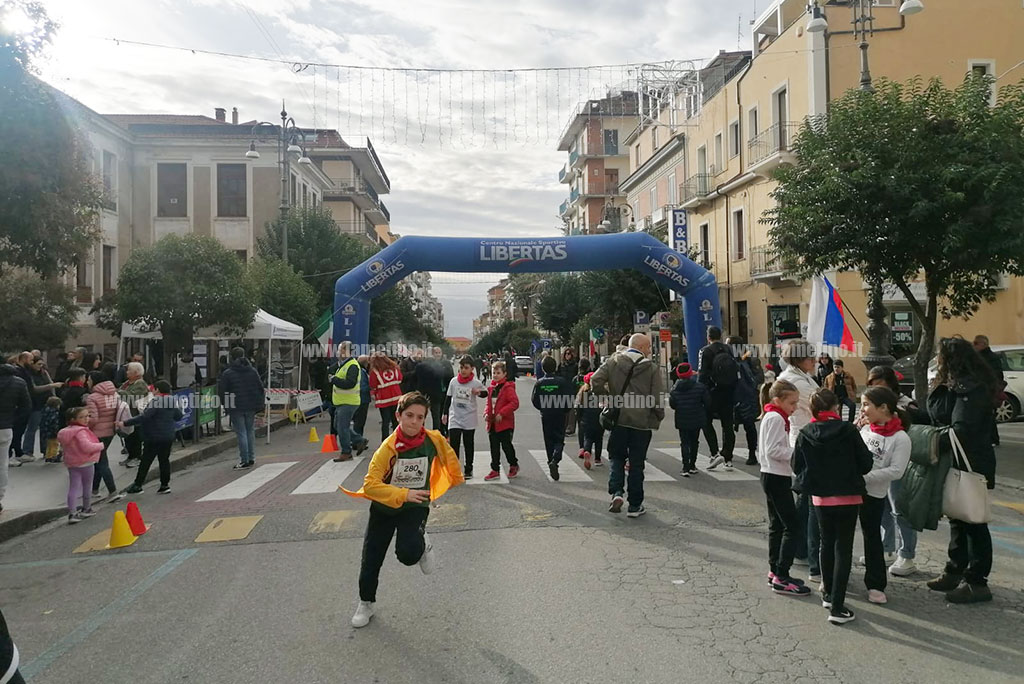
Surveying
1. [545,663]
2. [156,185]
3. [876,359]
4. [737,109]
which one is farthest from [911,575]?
[156,185]

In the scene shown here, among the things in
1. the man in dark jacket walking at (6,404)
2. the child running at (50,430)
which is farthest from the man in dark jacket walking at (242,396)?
the man in dark jacket walking at (6,404)

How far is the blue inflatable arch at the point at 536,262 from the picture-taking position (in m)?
16.7

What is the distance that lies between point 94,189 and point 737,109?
26.4 metres

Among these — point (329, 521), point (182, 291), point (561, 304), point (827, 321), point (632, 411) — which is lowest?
point (329, 521)

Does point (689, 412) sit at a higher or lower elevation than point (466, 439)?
higher

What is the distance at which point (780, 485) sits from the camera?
5.46 metres

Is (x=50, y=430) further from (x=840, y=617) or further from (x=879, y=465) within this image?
(x=879, y=465)

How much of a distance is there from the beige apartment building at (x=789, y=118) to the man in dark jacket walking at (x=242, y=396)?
1323 cm

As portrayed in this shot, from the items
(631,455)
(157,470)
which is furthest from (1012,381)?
(157,470)

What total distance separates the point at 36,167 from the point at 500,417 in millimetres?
5654

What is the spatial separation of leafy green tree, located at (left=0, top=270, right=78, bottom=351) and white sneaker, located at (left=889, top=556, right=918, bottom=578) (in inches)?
697

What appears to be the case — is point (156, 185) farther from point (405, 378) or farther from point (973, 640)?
point (973, 640)

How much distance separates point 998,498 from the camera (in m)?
8.69

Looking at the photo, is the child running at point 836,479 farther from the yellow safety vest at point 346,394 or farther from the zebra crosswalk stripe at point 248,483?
the yellow safety vest at point 346,394
